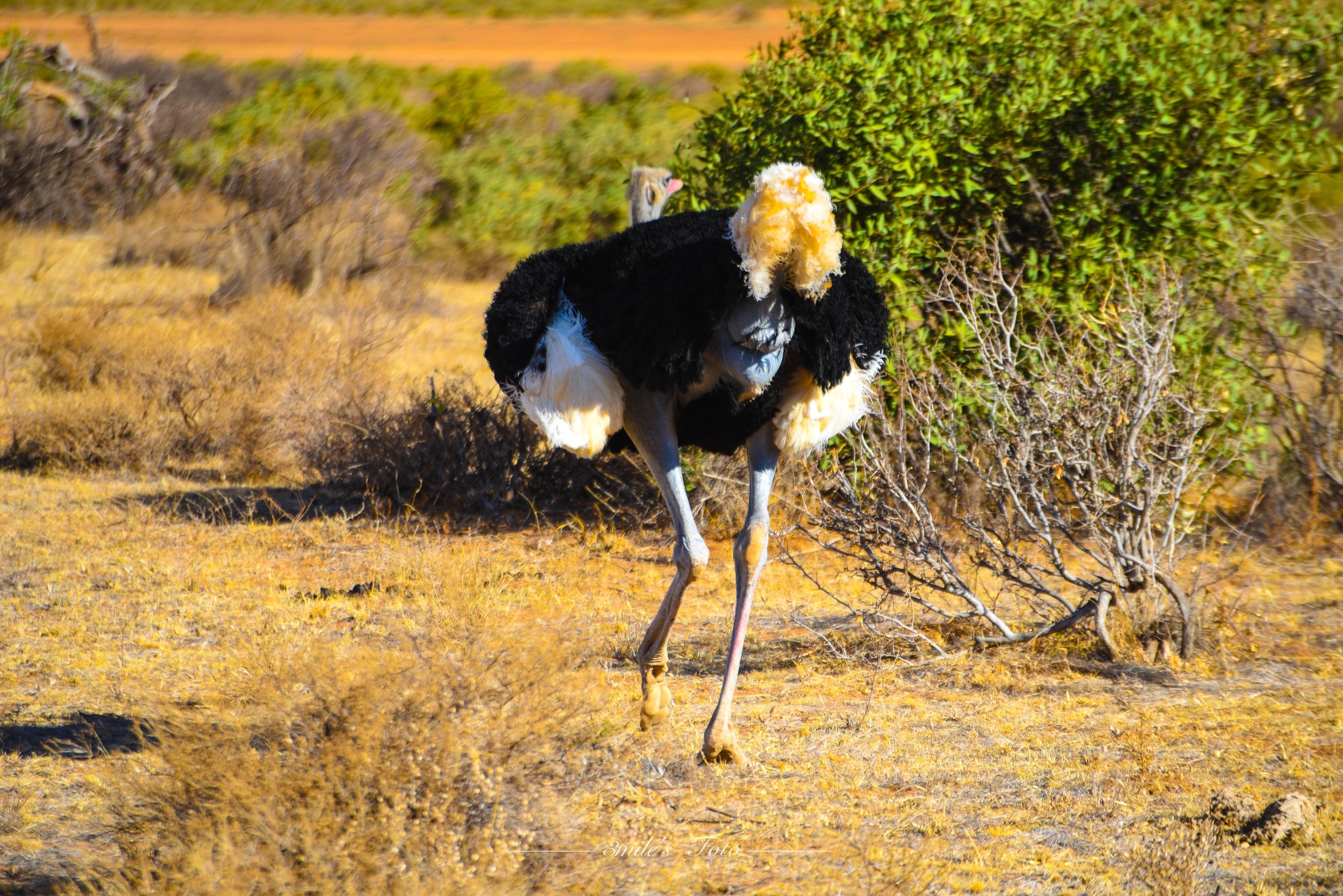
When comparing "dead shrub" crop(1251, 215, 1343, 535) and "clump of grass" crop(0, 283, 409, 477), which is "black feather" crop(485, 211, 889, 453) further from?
"clump of grass" crop(0, 283, 409, 477)

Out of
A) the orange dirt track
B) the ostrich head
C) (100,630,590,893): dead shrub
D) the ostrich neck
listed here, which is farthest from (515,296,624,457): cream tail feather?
the orange dirt track

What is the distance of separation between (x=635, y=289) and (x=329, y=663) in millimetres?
1484

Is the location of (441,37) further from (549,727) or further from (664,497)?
(549,727)

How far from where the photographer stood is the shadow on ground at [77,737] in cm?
480

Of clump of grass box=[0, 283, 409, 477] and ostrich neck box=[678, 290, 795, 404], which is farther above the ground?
A: ostrich neck box=[678, 290, 795, 404]

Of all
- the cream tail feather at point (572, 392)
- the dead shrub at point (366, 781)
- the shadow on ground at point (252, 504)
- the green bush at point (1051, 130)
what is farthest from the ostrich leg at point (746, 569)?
the shadow on ground at point (252, 504)

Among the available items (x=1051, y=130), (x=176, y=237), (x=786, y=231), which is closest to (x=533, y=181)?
(x=176, y=237)

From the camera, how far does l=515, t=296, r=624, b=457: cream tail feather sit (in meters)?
4.19

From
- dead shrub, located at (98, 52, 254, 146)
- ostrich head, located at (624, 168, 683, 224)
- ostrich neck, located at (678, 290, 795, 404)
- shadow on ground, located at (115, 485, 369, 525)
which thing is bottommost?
shadow on ground, located at (115, 485, 369, 525)

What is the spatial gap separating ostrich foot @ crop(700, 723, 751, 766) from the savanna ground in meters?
0.07

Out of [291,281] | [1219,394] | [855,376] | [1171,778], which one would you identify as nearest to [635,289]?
[855,376]

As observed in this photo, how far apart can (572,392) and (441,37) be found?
73410 millimetres

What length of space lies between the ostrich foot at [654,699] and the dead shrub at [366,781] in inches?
32.7

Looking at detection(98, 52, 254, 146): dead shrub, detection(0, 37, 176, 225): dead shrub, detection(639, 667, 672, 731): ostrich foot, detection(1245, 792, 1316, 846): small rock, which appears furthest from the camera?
detection(98, 52, 254, 146): dead shrub
